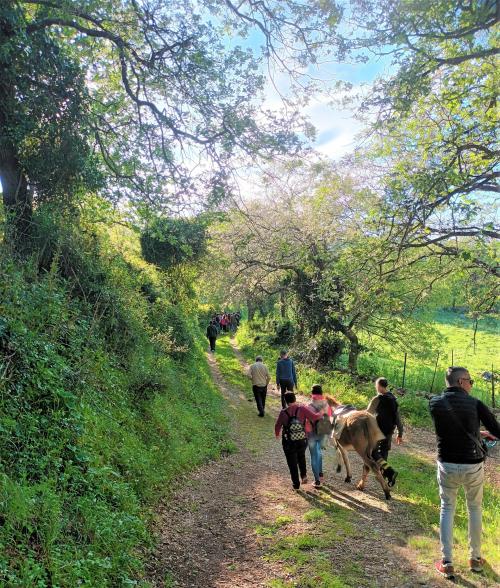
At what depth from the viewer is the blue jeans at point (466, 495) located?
4.08m

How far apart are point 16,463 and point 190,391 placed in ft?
26.0

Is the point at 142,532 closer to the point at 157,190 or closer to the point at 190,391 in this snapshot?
the point at 157,190

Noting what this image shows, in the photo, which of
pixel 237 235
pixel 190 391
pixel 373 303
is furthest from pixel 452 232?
pixel 237 235

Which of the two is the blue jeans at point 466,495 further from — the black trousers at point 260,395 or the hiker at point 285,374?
the black trousers at point 260,395

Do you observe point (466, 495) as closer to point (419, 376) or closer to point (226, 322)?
point (419, 376)

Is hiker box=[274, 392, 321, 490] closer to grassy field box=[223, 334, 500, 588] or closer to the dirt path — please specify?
the dirt path

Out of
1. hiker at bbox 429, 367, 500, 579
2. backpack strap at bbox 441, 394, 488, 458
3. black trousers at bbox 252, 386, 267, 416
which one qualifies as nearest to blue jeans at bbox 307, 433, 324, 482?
hiker at bbox 429, 367, 500, 579

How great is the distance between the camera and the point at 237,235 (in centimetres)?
1842

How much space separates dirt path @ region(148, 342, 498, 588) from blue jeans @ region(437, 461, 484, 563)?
0.33 m

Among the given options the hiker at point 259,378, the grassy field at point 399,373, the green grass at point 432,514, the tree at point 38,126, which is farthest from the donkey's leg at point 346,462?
the tree at point 38,126

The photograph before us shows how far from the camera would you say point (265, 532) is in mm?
5344

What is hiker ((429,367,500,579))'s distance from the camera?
13.4ft

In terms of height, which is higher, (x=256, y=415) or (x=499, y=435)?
(x=499, y=435)

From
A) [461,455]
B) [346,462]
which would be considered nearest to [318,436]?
[346,462]
